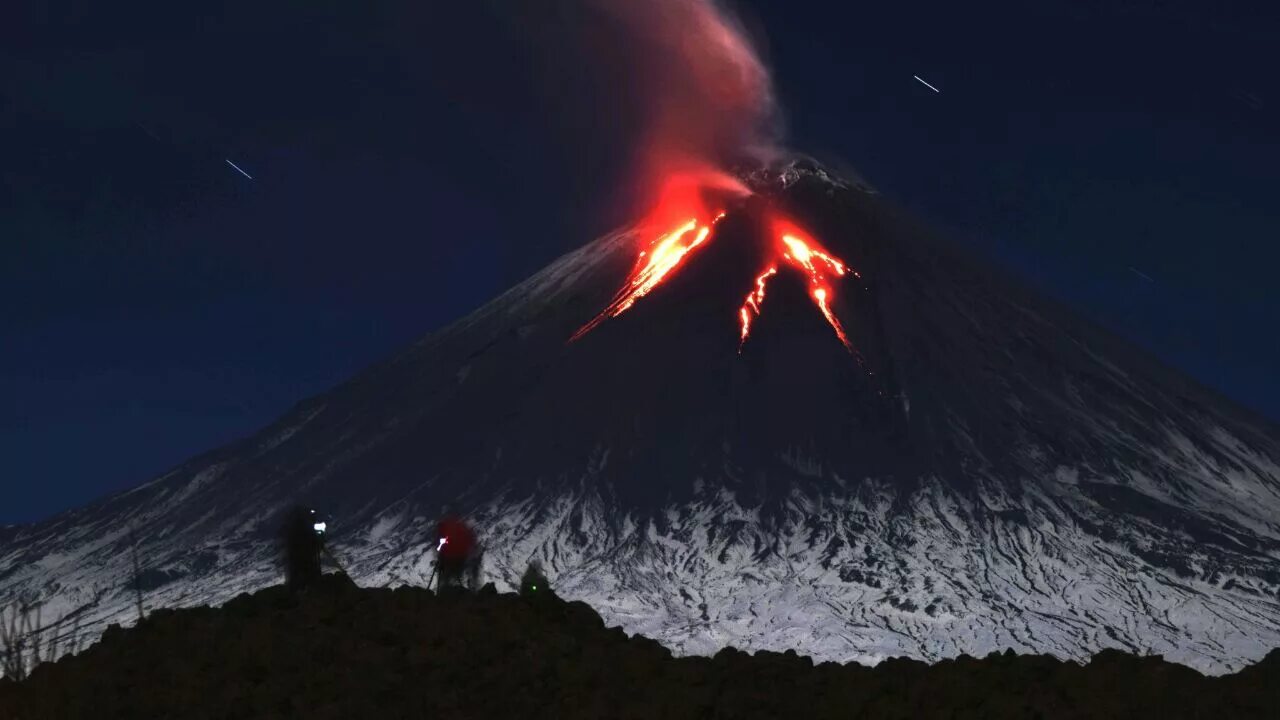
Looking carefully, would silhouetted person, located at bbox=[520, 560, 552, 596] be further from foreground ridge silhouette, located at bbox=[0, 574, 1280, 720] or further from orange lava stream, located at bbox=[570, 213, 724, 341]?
orange lava stream, located at bbox=[570, 213, 724, 341]

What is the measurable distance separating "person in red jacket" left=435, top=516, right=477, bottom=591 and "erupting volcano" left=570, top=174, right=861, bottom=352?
14089 centimetres

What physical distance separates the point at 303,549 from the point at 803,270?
154026 mm

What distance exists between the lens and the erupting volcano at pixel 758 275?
563 ft

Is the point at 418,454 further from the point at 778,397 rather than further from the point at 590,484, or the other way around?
the point at 778,397

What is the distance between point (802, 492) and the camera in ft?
477

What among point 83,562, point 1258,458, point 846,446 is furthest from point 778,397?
point 83,562

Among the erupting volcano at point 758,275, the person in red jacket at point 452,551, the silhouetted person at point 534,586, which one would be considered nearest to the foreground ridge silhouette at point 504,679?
the silhouetted person at point 534,586

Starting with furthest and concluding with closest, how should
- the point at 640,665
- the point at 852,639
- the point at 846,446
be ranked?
the point at 846,446 < the point at 852,639 < the point at 640,665

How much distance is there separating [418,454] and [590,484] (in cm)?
1962

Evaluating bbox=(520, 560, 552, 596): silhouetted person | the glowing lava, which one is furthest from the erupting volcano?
bbox=(520, 560, 552, 596): silhouetted person

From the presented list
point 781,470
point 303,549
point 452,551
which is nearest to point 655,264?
point 781,470

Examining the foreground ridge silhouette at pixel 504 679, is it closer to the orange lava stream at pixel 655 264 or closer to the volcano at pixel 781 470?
the volcano at pixel 781 470

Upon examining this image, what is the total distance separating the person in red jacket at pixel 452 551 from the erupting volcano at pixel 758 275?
141 m

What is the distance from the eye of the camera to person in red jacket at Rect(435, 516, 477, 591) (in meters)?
26.6
